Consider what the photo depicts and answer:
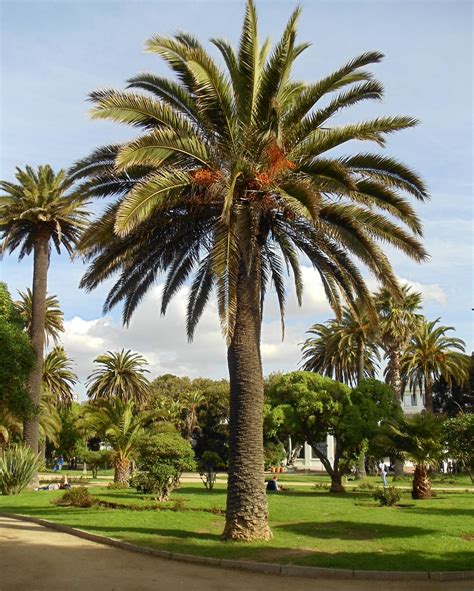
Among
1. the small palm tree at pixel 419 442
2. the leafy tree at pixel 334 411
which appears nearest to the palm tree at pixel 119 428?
the leafy tree at pixel 334 411

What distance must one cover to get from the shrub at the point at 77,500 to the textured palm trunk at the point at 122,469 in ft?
32.4

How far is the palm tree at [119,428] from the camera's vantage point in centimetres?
3266

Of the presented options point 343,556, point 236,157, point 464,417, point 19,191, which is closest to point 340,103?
point 236,157

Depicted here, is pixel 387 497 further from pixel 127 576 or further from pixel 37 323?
pixel 37 323

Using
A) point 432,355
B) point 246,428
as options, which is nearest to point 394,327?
point 432,355

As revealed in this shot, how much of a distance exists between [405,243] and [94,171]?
779cm

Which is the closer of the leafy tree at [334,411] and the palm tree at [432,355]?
the leafy tree at [334,411]

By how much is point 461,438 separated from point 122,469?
2044 cm

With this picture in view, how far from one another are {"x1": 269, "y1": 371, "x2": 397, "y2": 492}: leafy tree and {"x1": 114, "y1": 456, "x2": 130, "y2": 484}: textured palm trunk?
866 centimetres

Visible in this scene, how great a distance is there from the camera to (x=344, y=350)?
53.8 metres

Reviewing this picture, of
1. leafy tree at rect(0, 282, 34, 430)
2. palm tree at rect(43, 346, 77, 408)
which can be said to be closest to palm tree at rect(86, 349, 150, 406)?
palm tree at rect(43, 346, 77, 408)

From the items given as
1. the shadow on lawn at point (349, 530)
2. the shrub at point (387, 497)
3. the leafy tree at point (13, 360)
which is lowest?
the shadow on lawn at point (349, 530)

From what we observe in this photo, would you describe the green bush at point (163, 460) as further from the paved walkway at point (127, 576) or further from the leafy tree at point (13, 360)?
the paved walkway at point (127, 576)

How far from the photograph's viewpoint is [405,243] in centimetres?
1556
